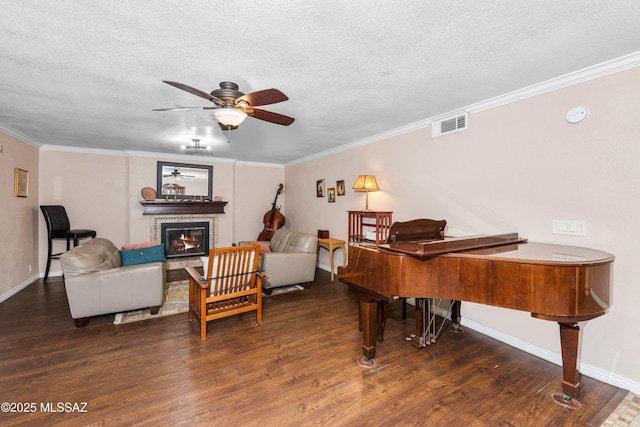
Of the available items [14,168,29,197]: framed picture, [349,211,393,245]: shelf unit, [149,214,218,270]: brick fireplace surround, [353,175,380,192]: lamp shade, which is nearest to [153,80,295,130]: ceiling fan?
[353,175,380,192]: lamp shade

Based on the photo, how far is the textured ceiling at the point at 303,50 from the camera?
157 cm

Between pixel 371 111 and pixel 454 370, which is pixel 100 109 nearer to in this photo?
pixel 371 111

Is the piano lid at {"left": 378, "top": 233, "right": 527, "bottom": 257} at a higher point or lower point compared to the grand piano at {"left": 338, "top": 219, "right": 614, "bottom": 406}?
higher

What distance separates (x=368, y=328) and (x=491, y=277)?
107 centimetres

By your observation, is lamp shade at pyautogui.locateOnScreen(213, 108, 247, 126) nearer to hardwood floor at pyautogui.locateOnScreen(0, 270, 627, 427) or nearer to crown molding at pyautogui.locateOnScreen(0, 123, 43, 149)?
hardwood floor at pyautogui.locateOnScreen(0, 270, 627, 427)

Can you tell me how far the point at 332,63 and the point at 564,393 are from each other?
9.74 feet

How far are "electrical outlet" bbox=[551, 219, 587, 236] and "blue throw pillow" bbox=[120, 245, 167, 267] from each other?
4.68 metres

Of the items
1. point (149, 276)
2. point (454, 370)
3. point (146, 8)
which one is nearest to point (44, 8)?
point (146, 8)

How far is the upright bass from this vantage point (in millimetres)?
6594

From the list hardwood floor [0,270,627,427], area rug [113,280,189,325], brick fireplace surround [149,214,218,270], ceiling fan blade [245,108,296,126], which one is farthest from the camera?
brick fireplace surround [149,214,218,270]

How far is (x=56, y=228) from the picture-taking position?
4602 mm

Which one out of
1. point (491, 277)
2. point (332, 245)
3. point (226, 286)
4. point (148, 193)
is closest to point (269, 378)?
point (226, 286)

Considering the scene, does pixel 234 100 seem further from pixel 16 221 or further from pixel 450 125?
pixel 16 221

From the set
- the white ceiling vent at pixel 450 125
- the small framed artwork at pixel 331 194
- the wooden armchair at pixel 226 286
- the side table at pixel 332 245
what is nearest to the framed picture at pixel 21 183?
the wooden armchair at pixel 226 286
